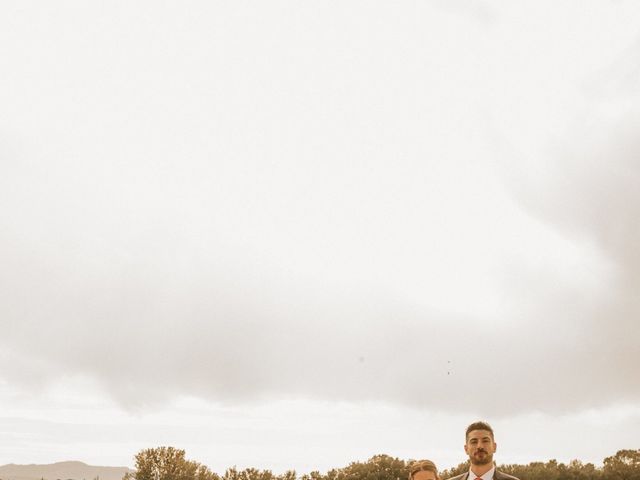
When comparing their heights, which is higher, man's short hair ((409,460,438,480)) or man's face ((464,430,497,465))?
man's face ((464,430,497,465))

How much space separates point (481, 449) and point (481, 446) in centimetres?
4

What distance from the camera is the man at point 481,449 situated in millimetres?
8453

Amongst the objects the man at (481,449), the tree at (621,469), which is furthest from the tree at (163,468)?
the man at (481,449)

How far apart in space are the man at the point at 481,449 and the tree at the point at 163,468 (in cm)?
6991

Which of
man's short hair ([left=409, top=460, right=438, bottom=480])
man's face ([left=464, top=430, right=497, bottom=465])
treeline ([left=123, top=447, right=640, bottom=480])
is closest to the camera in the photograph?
man's short hair ([left=409, top=460, right=438, bottom=480])

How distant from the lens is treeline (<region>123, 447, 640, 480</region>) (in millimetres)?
67312

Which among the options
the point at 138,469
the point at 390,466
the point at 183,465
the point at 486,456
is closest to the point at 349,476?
the point at 390,466

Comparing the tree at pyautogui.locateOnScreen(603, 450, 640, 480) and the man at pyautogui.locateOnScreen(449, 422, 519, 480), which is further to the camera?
the tree at pyautogui.locateOnScreen(603, 450, 640, 480)

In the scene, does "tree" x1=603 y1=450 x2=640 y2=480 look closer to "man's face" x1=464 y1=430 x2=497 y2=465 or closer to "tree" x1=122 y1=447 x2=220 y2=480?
"tree" x1=122 y1=447 x2=220 y2=480

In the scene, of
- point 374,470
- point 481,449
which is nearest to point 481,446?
point 481,449

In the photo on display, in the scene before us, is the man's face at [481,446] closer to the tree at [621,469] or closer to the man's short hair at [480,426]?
the man's short hair at [480,426]

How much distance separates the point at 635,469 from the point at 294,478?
35473mm

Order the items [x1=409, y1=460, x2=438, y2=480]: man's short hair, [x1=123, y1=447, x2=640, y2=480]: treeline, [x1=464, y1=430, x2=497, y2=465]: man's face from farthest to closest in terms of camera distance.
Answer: [x1=123, y1=447, x2=640, y2=480]: treeline → [x1=464, y1=430, x2=497, y2=465]: man's face → [x1=409, y1=460, x2=438, y2=480]: man's short hair

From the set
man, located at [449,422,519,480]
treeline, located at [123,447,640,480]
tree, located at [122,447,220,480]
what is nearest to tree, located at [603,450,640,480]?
treeline, located at [123,447,640,480]
